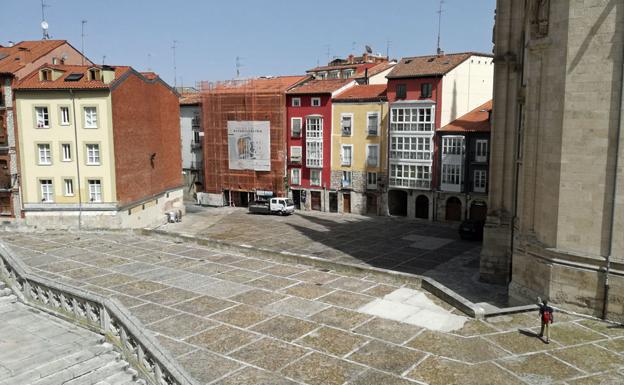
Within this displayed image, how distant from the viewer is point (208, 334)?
18938 mm

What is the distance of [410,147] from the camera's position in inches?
2128

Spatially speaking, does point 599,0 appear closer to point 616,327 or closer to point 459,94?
point 616,327

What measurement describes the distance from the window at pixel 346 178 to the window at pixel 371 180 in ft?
6.95

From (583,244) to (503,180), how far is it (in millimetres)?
8848

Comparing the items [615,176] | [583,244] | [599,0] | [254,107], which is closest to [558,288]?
[583,244]

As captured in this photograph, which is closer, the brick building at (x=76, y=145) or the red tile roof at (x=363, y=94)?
the brick building at (x=76, y=145)

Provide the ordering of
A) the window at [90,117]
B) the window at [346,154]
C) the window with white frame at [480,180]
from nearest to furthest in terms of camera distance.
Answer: the window at [90,117], the window with white frame at [480,180], the window at [346,154]

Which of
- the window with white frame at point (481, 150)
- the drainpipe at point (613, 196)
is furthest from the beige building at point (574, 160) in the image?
the window with white frame at point (481, 150)

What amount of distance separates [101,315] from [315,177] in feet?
149

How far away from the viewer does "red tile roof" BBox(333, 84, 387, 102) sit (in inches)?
2233

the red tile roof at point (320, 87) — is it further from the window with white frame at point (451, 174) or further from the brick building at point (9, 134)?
the brick building at point (9, 134)

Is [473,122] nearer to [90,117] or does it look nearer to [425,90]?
[425,90]

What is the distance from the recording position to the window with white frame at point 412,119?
52.7m

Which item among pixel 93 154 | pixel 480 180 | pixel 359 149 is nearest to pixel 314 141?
pixel 359 149
